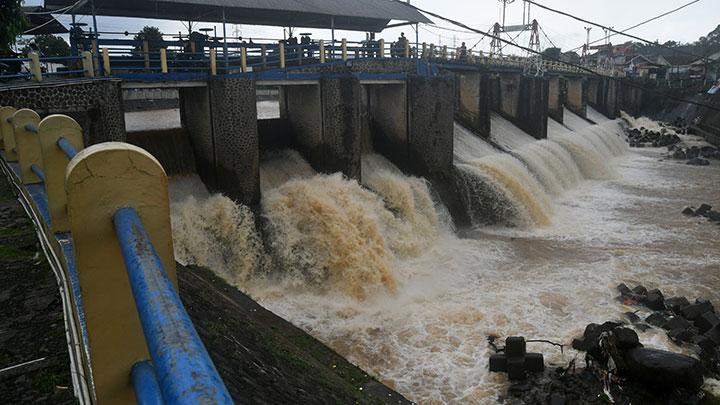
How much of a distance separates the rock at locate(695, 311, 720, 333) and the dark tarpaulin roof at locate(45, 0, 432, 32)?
13278 mm

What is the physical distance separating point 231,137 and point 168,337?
40.5 feet

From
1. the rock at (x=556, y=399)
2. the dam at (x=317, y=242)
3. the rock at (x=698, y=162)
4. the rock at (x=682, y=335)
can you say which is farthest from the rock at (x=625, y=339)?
the rock at (x=698, y=162)

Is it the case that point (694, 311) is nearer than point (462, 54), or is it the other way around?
point (694, 311)

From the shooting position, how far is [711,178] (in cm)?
2752

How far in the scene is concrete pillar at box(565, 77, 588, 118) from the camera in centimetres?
4172

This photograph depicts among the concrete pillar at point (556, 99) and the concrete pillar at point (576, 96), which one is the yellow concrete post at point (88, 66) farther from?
the concrete pillar at point (576, 96)

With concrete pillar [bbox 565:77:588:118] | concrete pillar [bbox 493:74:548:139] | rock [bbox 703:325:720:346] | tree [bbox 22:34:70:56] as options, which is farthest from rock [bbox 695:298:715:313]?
concrete pillar [bbox 565:77:588:118]

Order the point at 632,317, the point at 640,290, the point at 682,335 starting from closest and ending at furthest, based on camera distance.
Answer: the point at 682,335, the point at 632,317, the point at 640,290

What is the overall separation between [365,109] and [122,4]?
831 cm

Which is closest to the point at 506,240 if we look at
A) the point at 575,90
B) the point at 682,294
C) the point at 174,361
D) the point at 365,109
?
the point at 682,294

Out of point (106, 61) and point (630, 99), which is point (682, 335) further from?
point (630, 99)

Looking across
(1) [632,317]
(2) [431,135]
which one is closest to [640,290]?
(1) [632,317]

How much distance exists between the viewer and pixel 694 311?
11.2m

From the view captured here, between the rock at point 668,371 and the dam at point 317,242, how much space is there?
10cm
